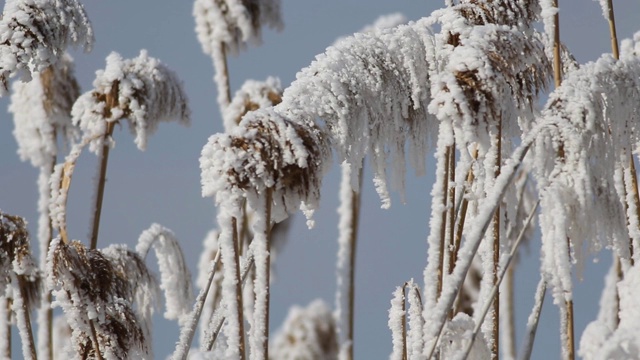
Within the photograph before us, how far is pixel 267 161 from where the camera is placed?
6.75 ft

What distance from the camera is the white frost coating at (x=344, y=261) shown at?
3.62 metres

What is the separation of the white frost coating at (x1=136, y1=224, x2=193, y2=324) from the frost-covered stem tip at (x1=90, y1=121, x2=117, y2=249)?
0.55ft

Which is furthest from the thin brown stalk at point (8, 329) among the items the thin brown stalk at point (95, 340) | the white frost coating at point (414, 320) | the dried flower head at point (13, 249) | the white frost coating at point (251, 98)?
the white frost coating at point (414, 320)

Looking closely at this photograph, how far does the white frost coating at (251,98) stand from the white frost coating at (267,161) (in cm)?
267

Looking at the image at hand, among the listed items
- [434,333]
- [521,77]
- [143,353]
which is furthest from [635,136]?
[143,353]

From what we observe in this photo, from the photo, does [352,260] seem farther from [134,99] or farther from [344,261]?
[134,99]

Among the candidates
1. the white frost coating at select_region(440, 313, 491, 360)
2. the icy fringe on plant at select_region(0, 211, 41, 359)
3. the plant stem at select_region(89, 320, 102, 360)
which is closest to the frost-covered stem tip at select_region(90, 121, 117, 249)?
the icy fringe on plant at select_region(0, 211, 41, 359)

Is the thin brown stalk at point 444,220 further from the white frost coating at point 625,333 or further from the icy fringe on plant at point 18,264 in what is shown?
the icy fringe on plant at point 18,264

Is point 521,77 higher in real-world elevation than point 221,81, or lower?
lower

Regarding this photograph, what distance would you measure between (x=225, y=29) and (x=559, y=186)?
3239 mm

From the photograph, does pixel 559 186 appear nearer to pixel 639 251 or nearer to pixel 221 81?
pixel 639 251

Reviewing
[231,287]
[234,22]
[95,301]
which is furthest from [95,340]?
[234,22]

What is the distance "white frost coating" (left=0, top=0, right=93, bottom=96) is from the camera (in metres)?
2.78

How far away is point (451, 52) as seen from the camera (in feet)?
7.84
